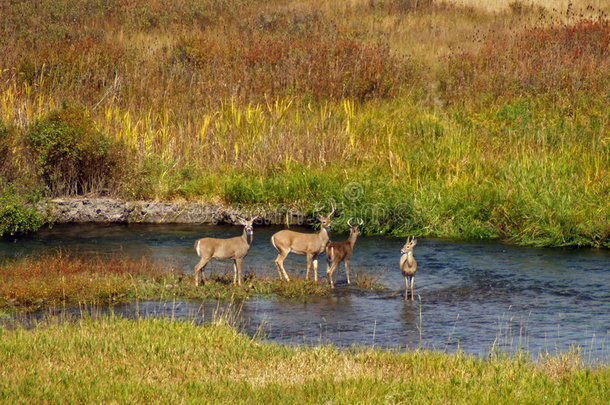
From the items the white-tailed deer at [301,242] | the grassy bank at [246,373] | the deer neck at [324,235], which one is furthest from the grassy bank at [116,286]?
the grassy bank at [246,373]

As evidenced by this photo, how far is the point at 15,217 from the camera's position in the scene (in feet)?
60.4

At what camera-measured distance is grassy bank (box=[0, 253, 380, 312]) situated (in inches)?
501

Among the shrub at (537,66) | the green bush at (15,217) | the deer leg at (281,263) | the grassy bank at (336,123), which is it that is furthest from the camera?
the shrub at (537,66)

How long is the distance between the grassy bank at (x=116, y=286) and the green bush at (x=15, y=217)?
3.89m

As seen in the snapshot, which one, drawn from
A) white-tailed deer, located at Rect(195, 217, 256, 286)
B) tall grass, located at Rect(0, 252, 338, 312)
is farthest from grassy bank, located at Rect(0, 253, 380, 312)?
white-tailed deer, located at Rect(195, 217, 256, 286)

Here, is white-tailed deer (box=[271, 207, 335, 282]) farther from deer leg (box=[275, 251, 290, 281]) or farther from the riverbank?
the riverbank

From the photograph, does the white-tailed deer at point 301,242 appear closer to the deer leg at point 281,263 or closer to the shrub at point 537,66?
the deer leg at point 281,263

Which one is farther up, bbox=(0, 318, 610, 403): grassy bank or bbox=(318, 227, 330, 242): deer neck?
bbox=(0, 318, 610, 403): grassy bank

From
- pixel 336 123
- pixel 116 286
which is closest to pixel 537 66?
pixel 336 123

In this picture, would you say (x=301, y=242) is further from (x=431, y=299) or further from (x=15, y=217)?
(x=15, y=217)

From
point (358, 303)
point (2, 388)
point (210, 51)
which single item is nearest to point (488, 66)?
point (210, 51)

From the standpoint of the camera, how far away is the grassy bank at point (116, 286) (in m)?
12.7

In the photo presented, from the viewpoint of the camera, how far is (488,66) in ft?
90.6

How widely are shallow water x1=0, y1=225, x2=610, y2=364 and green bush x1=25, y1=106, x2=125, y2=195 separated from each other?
2.37m
